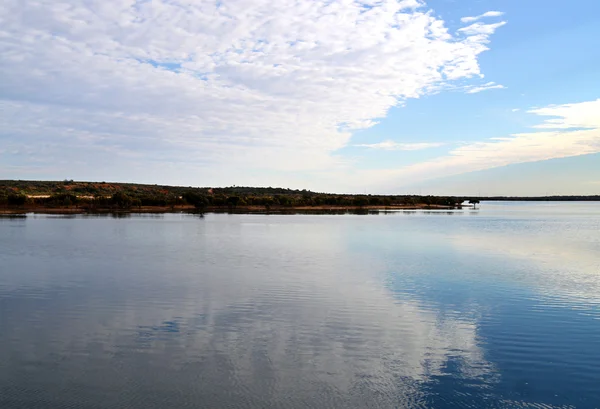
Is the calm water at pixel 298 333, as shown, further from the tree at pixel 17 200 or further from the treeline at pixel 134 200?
the treeline at pixel 134 200

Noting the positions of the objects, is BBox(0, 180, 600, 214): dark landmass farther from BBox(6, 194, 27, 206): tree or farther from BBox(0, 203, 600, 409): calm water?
BBox(0, 203, 600, 409): calm water

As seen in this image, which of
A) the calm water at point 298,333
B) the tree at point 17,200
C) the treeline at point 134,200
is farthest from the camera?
the treeline at point 134,200

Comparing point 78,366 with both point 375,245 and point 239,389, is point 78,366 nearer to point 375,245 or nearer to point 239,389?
point 239,389

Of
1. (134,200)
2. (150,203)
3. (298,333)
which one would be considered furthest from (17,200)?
(298,333)

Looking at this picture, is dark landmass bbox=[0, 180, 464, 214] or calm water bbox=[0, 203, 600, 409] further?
dark landmass bbox=[0, 180, 464, 214]

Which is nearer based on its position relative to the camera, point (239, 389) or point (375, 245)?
point (239, 389)

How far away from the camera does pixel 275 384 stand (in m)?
8.08

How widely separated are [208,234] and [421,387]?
30089 mm

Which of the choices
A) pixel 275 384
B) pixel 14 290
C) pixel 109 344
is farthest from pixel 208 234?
pixel 275 384

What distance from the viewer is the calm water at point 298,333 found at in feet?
25.6

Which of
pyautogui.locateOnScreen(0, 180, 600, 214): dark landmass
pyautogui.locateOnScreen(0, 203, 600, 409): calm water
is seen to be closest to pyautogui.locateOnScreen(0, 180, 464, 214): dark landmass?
pyautogui.locateOnScreen(0, 180, 600, 214): dark landmass

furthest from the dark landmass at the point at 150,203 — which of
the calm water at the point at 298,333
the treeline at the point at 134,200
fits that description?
the calm water at the point at 298,333

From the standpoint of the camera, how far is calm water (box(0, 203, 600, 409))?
25.6 ft

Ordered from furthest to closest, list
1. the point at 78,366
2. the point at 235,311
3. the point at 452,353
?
the point at 235,311, the point at 452,353, the point at 78,366
